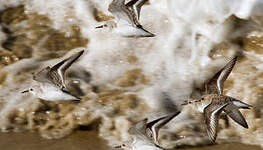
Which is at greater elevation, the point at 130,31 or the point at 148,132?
the point at 130,31

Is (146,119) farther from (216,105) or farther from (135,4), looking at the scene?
(135,4)

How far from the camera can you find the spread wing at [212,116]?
3455mm

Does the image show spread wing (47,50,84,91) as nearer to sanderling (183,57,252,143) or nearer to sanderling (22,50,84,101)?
sanderling (22,50,84,101)

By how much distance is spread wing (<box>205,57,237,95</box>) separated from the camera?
4.00 metres

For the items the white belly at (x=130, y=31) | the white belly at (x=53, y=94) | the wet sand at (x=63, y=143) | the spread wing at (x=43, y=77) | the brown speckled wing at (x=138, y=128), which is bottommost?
the wet sand at (x=63, y=143)

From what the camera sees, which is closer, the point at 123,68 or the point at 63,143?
the point at 63,143

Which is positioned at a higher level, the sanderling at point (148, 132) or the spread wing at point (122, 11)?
→ the spread wing at point (122, 11)

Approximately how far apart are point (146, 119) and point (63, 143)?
3.75 ft

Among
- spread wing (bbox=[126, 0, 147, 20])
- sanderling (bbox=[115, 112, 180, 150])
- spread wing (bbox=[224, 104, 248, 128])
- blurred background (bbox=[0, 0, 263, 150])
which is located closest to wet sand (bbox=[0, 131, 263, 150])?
blurred background (bbox=[0, 0, 263, 150])

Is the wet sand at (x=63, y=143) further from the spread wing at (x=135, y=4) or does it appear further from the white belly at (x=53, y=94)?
the spread wing at (x=135, y=4)

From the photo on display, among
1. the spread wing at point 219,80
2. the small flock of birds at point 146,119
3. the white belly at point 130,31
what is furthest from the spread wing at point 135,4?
the spread wing at point 219,80

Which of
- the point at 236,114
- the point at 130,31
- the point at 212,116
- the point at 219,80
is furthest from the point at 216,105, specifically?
the point at 130,31

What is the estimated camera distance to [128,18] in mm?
4344

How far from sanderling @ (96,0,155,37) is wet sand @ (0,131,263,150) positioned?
1015 millimetres
